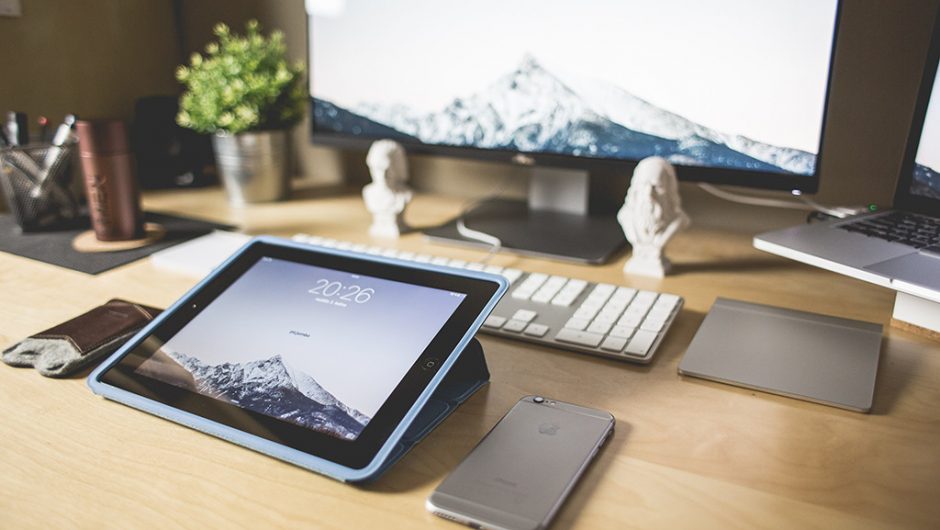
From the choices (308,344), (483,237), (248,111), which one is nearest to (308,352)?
(308,344)

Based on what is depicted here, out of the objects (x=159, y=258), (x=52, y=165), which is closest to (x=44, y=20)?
(x=52, y=165)

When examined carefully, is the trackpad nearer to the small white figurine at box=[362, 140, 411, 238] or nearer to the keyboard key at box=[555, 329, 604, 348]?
the keyboard key at box=[555, 329, 604, 348]

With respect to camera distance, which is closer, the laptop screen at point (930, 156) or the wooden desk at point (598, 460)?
the wooden desk at point (598, 460)

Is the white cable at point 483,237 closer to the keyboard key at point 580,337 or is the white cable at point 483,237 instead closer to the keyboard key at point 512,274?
the keyboard key at point 512,274

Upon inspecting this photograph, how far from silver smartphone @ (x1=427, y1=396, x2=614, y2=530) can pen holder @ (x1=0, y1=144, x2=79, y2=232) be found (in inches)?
33.1

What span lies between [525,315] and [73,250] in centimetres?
65

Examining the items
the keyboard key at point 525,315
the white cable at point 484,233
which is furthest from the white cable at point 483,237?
the keyboard key at point 525,315

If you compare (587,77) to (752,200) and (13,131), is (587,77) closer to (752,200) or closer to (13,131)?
(752,200)

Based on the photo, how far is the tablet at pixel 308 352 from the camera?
551 mm

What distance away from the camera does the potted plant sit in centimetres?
119

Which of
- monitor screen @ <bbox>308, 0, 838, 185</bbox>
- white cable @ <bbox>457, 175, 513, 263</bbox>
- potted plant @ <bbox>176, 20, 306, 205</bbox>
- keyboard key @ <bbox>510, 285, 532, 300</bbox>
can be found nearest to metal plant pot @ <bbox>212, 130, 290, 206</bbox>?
potted plant @ <bbox>176, 20, 306, 205</bbox>

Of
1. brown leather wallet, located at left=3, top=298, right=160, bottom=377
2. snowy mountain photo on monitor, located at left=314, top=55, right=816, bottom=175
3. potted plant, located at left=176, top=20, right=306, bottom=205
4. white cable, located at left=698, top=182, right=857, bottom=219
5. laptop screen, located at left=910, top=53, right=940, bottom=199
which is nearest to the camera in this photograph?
brown leather wallet, located at left=3, top=298, right=160, bottom=377

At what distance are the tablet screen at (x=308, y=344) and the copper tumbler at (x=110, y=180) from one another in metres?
0.43

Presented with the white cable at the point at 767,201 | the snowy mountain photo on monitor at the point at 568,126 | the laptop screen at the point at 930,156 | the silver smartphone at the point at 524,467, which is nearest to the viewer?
the silver smartphone at the point at 524,467
